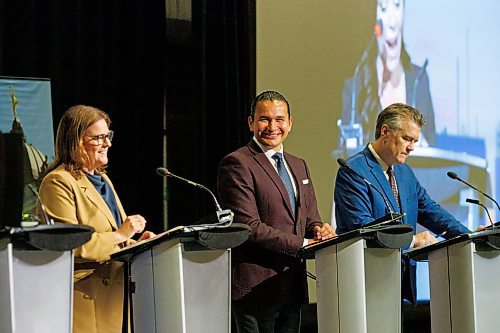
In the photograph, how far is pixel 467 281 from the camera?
360cm

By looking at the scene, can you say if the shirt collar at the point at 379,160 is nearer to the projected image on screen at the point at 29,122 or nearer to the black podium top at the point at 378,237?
the black podium top at the point at 378,237

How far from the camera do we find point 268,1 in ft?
18.9

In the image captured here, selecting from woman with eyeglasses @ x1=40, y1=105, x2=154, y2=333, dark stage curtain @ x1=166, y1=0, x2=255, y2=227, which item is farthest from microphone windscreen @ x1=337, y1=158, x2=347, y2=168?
dark stage curtain @ x1=166, y1=0, x2=255, y2=227

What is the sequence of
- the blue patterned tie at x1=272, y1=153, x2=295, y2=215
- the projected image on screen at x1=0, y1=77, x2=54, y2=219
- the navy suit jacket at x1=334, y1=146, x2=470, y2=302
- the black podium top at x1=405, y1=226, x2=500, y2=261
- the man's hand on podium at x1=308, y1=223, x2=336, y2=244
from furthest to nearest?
the projected image on screen at x1=0, y1=77, x2=54, y2=219, the navy suit jacket at x1=334, y1=146, x2=470, y2=302, the blue patterned tie at x1=272, y1=153, x2=295, y2=215, the man's hand on podium at x1=308, y1=223, x2=336, y2=244, the black podium top at x1=405, y1=226, x2=500, y2=261

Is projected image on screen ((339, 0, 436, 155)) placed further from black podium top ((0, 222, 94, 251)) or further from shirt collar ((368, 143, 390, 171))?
black podium top ((0, 222, 94, 251))

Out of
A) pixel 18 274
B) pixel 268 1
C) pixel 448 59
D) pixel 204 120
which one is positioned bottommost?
pixel 18 274

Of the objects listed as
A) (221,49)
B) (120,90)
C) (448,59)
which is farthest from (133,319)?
(448,59)

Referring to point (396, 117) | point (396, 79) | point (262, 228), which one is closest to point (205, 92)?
point (396, 79)

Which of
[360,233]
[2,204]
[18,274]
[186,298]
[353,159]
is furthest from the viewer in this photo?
[2,204]

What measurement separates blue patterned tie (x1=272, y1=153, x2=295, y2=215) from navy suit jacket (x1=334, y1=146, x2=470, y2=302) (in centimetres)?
27

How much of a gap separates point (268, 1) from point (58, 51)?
1.45 metres

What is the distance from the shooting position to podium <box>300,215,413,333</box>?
337 centimetres

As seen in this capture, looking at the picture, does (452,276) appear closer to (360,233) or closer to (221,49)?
(360,233)

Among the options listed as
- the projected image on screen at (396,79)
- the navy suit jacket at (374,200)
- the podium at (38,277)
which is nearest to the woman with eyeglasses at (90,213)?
the podium at (38,277)
